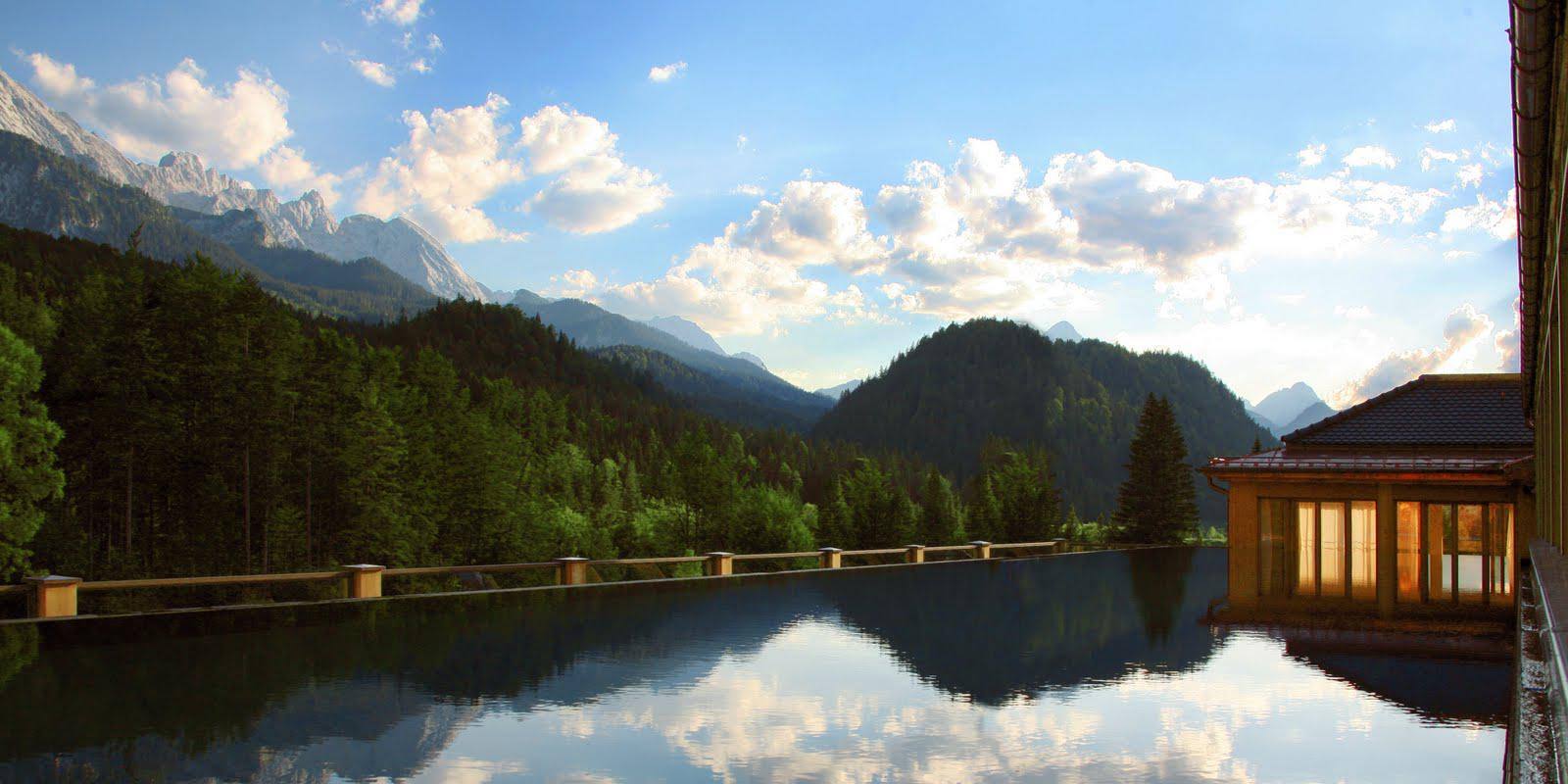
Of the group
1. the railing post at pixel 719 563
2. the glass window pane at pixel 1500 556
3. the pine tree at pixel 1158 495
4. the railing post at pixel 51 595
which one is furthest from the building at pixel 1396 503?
the pine tree at pixel 1158 495

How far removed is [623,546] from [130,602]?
41631 millimetres

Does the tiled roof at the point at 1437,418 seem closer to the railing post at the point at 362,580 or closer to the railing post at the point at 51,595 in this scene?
the railing post at the point at 362,580

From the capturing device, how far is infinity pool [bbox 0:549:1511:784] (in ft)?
25.0

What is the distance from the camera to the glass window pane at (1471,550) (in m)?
17.7

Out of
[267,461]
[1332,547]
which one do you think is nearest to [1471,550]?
[1332,547]

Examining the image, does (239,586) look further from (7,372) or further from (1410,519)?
(1410,519)

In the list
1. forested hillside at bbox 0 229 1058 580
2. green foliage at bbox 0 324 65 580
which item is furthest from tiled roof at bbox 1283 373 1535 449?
green foliage at bbox 0 324 65 580

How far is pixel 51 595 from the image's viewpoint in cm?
1407

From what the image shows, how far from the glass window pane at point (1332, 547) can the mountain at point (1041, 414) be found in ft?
451

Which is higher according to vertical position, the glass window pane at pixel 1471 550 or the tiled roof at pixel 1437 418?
the tiled roof at pixel 1437 418

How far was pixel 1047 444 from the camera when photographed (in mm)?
166000

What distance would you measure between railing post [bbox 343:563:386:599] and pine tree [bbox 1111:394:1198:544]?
46734 millimetres

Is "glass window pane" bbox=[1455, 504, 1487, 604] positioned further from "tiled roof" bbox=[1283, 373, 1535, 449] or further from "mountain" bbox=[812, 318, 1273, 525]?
"mountain" bbox=[812, 318, 1273, 525]

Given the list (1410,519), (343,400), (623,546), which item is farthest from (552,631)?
(623,546)
